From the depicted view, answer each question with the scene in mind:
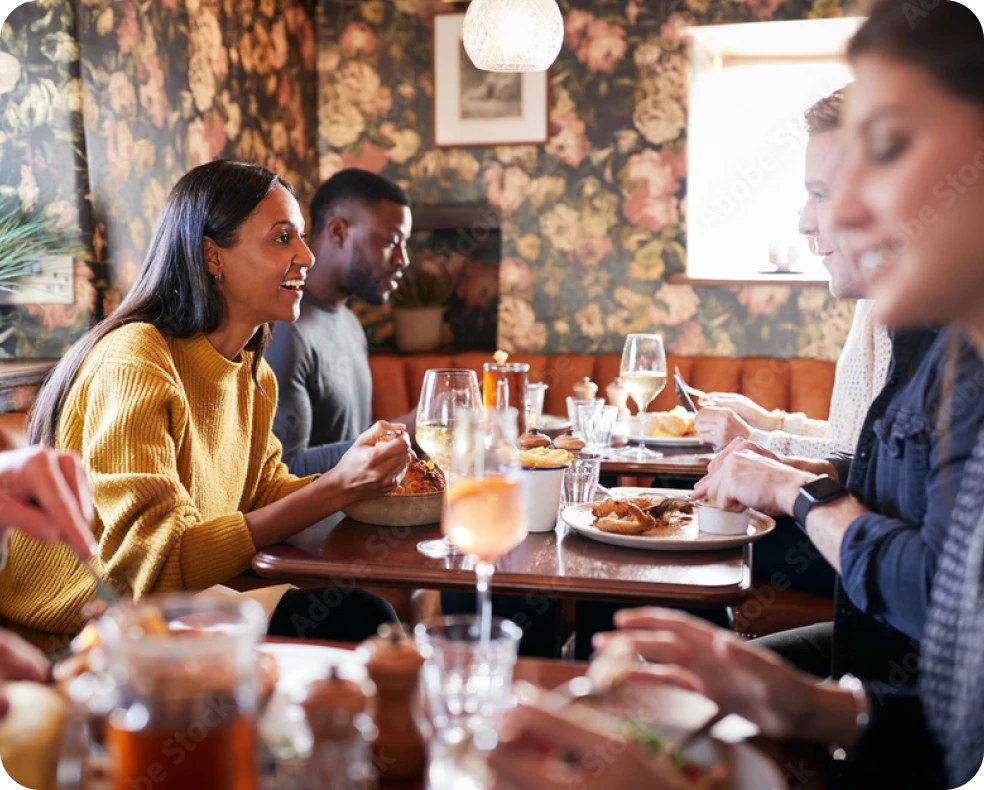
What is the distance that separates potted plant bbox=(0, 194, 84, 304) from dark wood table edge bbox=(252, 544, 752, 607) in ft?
5.52

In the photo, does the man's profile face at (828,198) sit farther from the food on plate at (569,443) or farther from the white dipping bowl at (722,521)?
the food on plate at (569,443)

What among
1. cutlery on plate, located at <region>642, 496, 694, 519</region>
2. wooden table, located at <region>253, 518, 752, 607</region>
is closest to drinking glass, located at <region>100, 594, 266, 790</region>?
wooden table, located at <region>253, 518, 752, 607</region>

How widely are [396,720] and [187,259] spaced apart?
4.62ft

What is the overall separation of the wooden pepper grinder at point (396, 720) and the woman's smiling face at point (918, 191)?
1.89ft

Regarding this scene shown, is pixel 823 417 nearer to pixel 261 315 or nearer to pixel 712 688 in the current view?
pixel 261 315

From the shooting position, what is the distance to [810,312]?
4473 mm

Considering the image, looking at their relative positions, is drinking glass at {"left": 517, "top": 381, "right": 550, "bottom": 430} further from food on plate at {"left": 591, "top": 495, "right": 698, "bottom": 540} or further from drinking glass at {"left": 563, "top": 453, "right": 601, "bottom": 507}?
food on plate at {"left": 591, "top": 495, "right": 698, "bottom": 540}

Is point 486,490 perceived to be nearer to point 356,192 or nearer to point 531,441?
point 531,441

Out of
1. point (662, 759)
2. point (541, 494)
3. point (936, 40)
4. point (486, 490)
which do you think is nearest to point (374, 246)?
point (541, 494)

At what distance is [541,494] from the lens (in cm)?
172

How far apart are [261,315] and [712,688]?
1475 millimetres

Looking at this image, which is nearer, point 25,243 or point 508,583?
point 508,583

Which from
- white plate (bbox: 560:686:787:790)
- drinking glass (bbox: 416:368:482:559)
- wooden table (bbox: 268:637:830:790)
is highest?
drinking glass (bbox: 416:368:482:559)

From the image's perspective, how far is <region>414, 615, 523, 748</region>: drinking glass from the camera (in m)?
0.83
